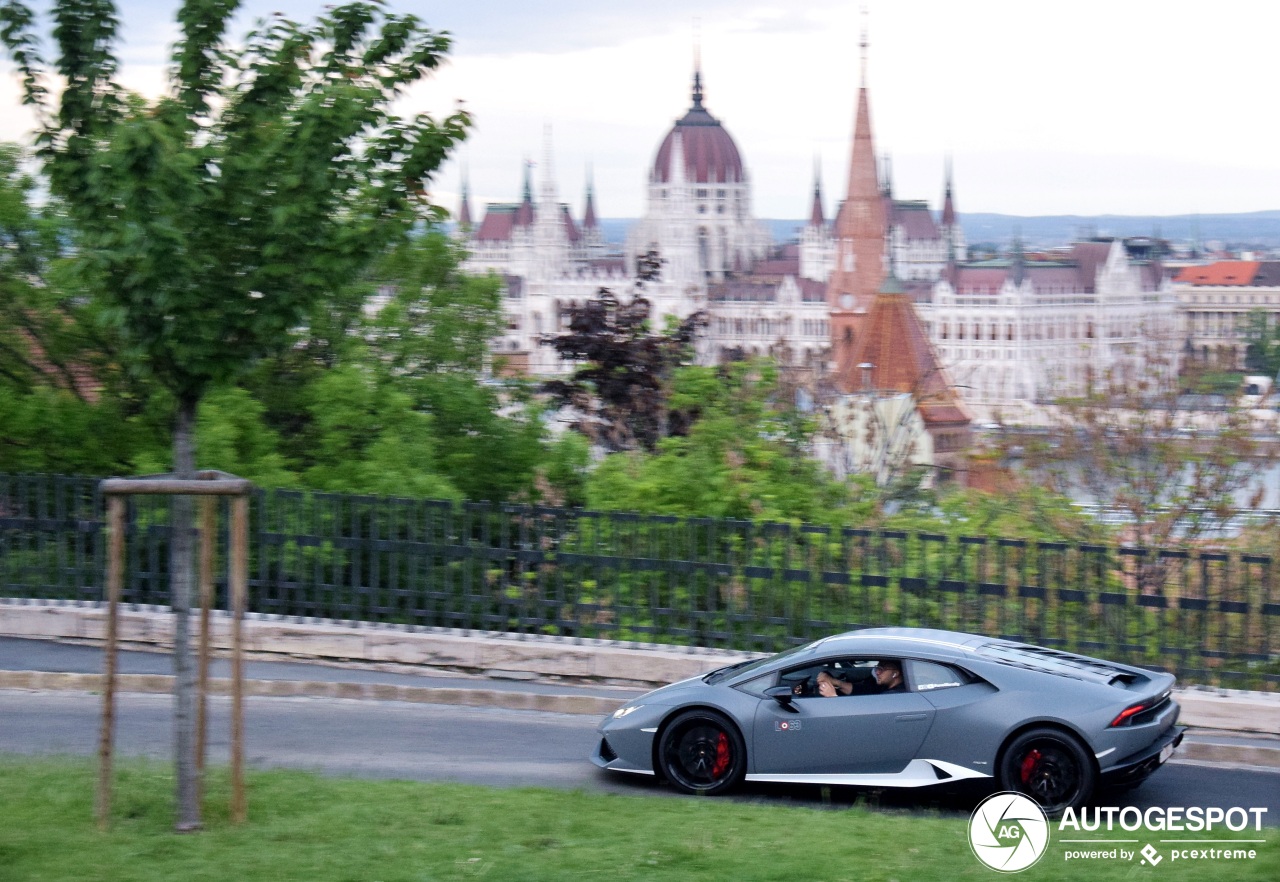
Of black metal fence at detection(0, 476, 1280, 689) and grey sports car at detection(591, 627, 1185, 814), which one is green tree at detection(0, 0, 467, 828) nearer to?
grey sports car at detection(591, 627, 1185, 814)

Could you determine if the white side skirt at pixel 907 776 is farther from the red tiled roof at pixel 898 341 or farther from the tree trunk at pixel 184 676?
the red tiled roof at pixel 898 341

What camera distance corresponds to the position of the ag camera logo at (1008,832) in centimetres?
657

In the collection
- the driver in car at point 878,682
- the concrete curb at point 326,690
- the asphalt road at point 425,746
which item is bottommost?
the asphalt road at point 425,746

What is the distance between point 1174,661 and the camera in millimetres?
10586

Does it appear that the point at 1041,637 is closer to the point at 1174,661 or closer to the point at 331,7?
the point at 1174,661

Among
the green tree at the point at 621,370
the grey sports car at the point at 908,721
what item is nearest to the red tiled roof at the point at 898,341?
the green tree at the point at 621,370

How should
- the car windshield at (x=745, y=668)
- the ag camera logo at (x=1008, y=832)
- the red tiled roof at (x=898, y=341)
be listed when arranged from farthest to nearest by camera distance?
the red tiled roof at (x=898, y=341) < the car windshield at (x=745, y=668) < the ag camera logo at (x=1008, y=832)

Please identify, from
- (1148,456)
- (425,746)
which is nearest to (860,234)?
(1148,456)

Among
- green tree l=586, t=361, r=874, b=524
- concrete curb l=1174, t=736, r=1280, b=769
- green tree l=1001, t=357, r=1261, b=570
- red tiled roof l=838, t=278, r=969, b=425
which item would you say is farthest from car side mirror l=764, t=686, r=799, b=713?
red tiled roof l=838, t=278, r=969, b=425

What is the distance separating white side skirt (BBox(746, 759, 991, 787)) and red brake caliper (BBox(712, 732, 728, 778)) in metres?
0.39

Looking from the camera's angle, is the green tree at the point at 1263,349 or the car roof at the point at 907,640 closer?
the car roof at the point at 907,640

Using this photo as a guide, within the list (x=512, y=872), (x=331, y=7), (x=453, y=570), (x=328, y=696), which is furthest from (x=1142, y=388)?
(x=512, y=872)

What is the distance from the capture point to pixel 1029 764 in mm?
7984

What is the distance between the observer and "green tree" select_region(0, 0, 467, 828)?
274 inches
